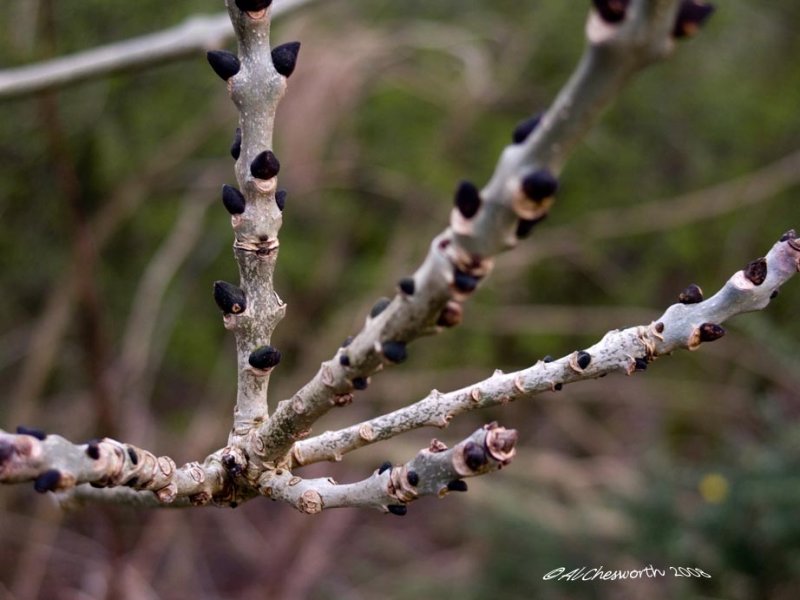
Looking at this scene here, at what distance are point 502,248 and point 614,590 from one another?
1739mm

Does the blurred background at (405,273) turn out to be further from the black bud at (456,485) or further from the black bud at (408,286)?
the black bud at (408,286)

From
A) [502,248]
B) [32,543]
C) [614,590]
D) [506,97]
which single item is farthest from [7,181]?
[502,248]

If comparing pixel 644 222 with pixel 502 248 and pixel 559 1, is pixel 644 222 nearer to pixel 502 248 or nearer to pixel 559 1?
pixel 559 1

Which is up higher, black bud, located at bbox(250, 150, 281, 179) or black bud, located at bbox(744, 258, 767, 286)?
black bud, located at bbox(250, 150, 281, 179)

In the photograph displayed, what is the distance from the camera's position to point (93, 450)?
1.15 ft

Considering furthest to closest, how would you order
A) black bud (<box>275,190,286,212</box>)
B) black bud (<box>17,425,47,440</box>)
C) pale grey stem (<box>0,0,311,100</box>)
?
pale grey stem (<box>0,0,311,100</box>), black bud (<box>275,190,286,212</box>), black bud (<box>17,425,47,440</box>)

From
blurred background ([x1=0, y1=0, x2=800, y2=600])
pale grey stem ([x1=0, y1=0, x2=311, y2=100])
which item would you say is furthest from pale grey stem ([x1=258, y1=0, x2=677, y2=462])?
blurred background ([x1=0, y1=0, x2=800, y2=600])

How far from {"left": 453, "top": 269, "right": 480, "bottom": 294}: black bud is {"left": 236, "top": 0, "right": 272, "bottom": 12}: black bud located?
205mm

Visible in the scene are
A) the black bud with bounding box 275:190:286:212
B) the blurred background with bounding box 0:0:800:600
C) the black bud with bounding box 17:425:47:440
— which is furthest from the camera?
the blurred background with bounding box 0:0:800:600

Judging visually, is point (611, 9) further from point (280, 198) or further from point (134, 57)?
point (134, 57)

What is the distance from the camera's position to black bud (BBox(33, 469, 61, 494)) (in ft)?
1.03

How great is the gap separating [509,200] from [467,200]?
0.02 metres

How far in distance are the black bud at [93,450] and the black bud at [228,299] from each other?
0.11 metres

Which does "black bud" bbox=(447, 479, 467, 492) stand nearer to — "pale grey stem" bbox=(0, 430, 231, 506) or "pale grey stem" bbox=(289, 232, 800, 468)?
"pale grey stem" bbox=(289, 232, 800, 468)
